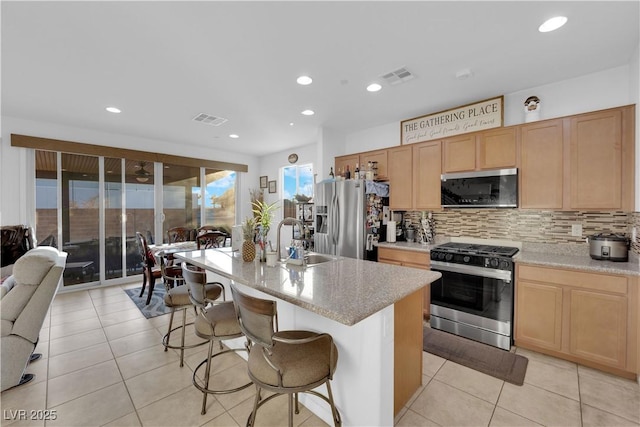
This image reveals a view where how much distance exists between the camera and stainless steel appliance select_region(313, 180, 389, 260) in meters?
3.69

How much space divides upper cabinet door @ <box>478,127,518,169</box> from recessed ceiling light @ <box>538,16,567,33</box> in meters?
1.06

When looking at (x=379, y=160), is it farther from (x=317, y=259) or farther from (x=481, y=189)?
(x=317, y=259)

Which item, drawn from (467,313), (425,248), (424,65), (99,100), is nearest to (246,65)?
(424,65)

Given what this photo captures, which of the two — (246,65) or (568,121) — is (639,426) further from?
(246,65)

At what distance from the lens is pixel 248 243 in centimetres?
235

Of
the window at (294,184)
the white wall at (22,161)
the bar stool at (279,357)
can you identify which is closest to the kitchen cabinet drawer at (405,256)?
the bar stool at (279,357)

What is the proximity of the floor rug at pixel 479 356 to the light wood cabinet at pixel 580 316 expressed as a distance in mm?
275

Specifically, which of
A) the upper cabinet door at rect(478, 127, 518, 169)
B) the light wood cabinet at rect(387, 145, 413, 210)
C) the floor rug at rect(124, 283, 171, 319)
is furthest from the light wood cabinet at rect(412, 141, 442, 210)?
the floor rug at rect(124, 283, 171, 319)

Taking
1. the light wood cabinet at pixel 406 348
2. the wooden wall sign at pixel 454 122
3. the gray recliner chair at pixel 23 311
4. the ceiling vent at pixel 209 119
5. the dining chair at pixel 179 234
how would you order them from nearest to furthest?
the light wood cabinet at pixel 406 348
the gray recliner chair at pixel 23 311
the wooden wall sign at pixel 454 122
the ceiling vent at pixel 209 119
the dining chair at pixel 179 234

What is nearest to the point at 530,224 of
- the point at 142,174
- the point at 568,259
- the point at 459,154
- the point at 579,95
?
the point at 568,259

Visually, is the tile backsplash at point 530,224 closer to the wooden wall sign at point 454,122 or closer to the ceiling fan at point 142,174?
the wooden wall sign at point 454,122

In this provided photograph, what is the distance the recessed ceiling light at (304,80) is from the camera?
277 centimetres

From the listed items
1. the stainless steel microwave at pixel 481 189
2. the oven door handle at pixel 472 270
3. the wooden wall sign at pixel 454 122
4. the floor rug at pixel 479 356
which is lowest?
the floor rug at pixel 479 356

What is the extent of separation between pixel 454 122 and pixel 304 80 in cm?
194
